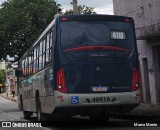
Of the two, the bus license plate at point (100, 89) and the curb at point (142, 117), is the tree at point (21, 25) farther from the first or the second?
the bus license plate at point (100, 89)

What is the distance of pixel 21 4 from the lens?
3234cm

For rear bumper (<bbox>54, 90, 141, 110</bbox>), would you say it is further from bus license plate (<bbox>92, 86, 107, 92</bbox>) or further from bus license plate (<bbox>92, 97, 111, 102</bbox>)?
bus license plate (<bbox>92, 86, 107, 92</bbox>)

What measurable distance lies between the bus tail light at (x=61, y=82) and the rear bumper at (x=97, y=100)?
0.42 ft

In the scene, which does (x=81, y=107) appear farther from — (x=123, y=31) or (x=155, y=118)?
(x=155, y=118)

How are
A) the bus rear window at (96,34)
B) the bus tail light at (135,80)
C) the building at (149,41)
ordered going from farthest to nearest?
1. the building at (149,41)
2. the bus tail light at (135,80)
3. the bus rear window at (96,34)

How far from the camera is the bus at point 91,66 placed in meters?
13.7

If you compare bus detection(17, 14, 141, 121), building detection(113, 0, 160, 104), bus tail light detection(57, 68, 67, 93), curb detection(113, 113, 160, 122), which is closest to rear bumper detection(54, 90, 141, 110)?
bus detection(17, 14, 141, 121)

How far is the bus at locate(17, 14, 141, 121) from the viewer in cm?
1372

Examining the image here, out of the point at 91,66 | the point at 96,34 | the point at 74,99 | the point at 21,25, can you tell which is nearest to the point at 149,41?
the point at 21,25

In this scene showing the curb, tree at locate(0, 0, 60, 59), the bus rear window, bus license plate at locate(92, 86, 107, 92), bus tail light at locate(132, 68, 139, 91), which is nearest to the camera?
bus license plate at locate(92, 86, 107, 92)

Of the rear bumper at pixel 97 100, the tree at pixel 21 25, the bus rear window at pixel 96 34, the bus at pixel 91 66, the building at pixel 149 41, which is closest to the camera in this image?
the rear bumper at pixel 97 100

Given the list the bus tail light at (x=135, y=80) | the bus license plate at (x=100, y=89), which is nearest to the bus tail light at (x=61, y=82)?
the bus license plate at (x=100, y=89)

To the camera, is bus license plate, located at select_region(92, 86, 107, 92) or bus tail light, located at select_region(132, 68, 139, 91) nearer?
bus license plate, located at select_region(92, 86, 107, 92)

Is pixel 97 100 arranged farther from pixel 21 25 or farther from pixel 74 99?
pixel 21 25
